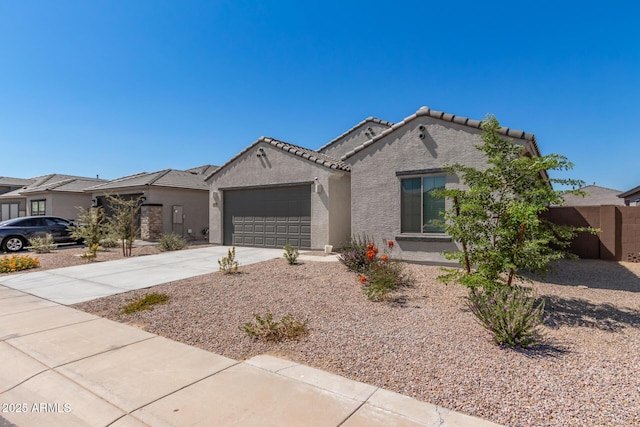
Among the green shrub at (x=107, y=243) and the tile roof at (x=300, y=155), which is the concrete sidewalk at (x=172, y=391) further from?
the green shrub at (x=107, y=243)

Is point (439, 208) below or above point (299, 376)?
above

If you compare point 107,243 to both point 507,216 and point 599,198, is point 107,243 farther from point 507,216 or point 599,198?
point 599,198

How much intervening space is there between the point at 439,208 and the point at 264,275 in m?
5.53

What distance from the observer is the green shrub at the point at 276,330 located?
186 inches

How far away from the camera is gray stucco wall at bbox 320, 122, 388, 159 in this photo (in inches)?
742

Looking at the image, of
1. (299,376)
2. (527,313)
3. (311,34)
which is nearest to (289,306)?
(299,376)

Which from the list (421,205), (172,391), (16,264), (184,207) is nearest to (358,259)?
(421,205)

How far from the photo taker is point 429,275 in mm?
8453

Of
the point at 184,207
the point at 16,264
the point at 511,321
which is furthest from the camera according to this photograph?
the point at 184,207

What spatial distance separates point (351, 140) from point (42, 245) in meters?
16.6

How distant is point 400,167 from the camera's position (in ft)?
33.8

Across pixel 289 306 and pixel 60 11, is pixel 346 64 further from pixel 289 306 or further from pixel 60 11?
pixel 289 306

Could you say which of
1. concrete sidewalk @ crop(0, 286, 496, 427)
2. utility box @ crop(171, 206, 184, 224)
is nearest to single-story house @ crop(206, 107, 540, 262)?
utility box @ crop(171, 206, 184, 224)

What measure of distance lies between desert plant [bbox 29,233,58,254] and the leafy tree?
17.3 m
